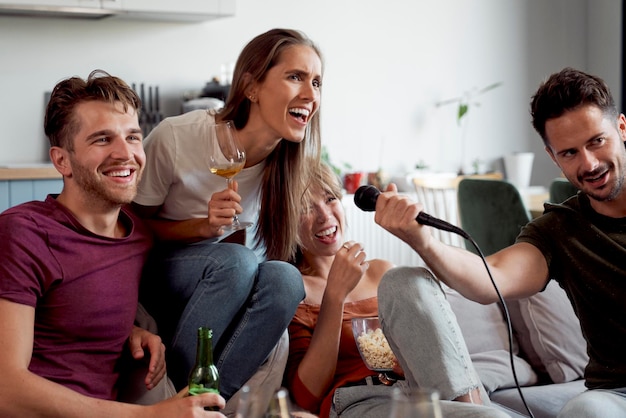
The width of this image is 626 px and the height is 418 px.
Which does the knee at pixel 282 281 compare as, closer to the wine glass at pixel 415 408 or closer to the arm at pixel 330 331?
the arm at pixel 330 331

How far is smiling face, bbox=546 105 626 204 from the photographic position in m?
2.14

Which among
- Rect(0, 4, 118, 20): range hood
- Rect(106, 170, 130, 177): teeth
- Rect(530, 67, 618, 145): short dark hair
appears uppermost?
Rect(0, 4, 118, 20): range hood

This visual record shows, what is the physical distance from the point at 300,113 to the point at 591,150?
0.81 m

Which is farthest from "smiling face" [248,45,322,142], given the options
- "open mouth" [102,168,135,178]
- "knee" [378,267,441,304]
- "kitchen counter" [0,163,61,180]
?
"kitchen counter" [0,163,61,180]

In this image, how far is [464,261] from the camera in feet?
6.74

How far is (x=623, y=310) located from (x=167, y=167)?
1.26 metres

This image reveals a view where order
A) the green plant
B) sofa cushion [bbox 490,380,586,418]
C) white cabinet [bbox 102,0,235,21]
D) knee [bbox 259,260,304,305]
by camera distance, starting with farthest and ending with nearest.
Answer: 1. the green plant
2. white cabinet [bbox 102,0,235,21]
3. sofa cushion [bbox 490,380,586,418]
4. knee [bbox 259,260,304,305]

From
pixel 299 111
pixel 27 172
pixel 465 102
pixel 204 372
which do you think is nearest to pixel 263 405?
pixel 204 372

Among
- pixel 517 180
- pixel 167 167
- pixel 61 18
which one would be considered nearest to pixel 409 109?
pixel 517 180

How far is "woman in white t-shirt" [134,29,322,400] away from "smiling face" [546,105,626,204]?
0.71 metres

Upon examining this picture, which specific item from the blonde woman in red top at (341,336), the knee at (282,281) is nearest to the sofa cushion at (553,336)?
the blonde woman in red top at (341,336)

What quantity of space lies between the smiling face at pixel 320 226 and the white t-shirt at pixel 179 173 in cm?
24

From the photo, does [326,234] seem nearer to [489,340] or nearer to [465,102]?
[489,340]

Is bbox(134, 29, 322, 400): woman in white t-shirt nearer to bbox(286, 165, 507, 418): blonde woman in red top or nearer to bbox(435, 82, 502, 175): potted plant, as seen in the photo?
bbox(286, 165, 507, 418): blonde woman in red top
